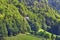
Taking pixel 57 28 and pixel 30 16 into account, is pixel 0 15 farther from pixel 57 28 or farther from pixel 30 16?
pixel 57 28

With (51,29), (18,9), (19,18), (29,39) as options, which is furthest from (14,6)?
(29,39)

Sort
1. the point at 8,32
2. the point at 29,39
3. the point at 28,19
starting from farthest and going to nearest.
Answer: the point at 28,19 < the point at 8,32 < the point at 29,39

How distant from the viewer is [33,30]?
185125 mm

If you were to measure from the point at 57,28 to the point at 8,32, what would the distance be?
50.3 m

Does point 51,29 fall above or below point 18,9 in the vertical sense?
below

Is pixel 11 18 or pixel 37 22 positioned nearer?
pixel 11 18

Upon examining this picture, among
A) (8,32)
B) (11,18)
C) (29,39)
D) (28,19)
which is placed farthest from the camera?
(28,19)

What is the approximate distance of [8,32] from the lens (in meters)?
162

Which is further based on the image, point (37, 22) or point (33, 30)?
point (37, 22)

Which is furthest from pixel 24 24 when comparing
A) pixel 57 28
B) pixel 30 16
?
pixel 57 28

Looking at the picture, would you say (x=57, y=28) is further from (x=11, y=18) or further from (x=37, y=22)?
(x=11, y=18)

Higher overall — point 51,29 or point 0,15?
point 0,15

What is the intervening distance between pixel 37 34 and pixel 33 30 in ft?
49.5

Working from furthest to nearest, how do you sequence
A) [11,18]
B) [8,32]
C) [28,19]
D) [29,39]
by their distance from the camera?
1. [28,19]
2. [11,18]
3. [8,32]
4. [29,39]
